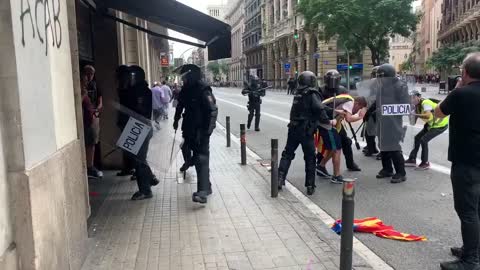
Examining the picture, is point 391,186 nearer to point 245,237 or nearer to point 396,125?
point 396,125

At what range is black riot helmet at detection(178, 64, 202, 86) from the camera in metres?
6.44

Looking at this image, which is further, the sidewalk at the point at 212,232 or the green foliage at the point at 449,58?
the green foliage at the point at 449,58

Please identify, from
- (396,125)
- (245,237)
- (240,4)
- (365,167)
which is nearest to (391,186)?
(396,125)

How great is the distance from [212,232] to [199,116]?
1.87m

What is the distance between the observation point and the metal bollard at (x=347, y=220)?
3.68 meters

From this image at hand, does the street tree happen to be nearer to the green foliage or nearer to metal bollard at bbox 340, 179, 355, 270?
the green foliage

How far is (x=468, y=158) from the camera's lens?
13.2 feet

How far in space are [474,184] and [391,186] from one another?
11.8 ft

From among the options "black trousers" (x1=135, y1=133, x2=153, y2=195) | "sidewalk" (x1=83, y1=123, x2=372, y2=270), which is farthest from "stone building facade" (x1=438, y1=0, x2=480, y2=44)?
"black trousers" (x1=135, y1=133, x2=153, y2=195)

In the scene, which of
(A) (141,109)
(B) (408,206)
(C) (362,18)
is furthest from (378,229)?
(C) (362,18)

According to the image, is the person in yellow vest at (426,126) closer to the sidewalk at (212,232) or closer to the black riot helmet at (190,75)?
the sidewalk at (212,232)

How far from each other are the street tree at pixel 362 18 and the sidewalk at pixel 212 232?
1130 inches

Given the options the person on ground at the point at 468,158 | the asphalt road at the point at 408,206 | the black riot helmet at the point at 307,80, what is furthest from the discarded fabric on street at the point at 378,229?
the black riot helmet at the point at 307,80

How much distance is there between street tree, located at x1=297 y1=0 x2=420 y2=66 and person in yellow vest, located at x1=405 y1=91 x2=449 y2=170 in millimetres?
26189
